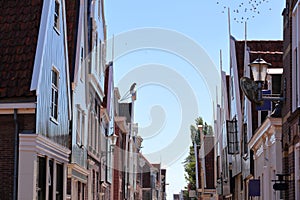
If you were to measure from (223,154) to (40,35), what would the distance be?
2770 cm

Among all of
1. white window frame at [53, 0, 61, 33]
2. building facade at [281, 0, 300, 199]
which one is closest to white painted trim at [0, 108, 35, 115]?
white window frame at [53, 0, 61, 33]

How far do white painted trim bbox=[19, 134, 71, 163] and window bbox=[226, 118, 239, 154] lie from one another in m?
16.1

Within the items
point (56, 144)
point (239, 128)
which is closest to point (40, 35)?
point (56, 144)

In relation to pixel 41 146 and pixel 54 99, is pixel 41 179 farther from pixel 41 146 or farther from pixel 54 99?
pixel 54 99

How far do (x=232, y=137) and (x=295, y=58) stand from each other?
20.3m

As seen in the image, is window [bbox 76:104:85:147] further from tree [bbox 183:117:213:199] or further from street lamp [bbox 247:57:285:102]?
tree [bbox 183:117:213:199]

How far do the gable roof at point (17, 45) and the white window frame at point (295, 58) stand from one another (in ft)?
23.5

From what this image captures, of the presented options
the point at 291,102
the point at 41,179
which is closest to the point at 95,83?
the point at 41,179

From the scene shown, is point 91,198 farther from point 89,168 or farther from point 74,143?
point 74,143

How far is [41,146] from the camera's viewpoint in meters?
21.2

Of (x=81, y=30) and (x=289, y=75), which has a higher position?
(x=81, y=30)

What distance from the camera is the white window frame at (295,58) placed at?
61.1ft

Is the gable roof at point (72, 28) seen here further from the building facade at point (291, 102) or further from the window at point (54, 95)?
the building facade at point (291, 102)

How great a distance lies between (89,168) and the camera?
32.0 metres
